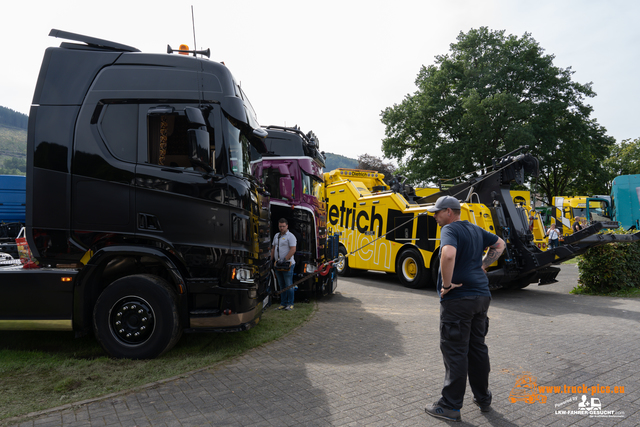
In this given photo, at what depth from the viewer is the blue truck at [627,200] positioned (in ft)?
67.3

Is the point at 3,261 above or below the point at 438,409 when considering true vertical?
above

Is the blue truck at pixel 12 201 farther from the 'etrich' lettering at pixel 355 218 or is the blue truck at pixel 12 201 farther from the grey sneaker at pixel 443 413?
the grey sneaker at pixel 443 413

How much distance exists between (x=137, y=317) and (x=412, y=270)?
25.2 feet

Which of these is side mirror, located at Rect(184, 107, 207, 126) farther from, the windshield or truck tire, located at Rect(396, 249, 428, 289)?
truck tire, located at Rect(396, 249, 428, 289)

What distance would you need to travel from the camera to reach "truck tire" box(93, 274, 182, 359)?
15.1 ft

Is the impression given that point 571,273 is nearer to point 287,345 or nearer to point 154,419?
point 287,345

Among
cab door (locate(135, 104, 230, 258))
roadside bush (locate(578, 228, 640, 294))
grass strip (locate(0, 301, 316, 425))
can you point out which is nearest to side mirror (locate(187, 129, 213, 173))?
cab door (locate(135, 104, 230, 258))

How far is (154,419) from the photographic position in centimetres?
330

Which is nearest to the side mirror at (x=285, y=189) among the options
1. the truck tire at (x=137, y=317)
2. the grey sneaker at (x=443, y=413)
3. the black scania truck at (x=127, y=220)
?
the black scania truck at (x=127, y=220)

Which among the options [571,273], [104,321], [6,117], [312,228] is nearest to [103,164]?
[104,321]

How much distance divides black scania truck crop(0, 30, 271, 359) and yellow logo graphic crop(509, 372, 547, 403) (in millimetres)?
2913

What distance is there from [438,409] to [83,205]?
4304 millimetres

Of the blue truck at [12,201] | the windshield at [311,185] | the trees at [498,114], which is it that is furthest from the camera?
the trees at [498,114]

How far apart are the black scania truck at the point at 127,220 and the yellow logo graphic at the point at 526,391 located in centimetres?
291
